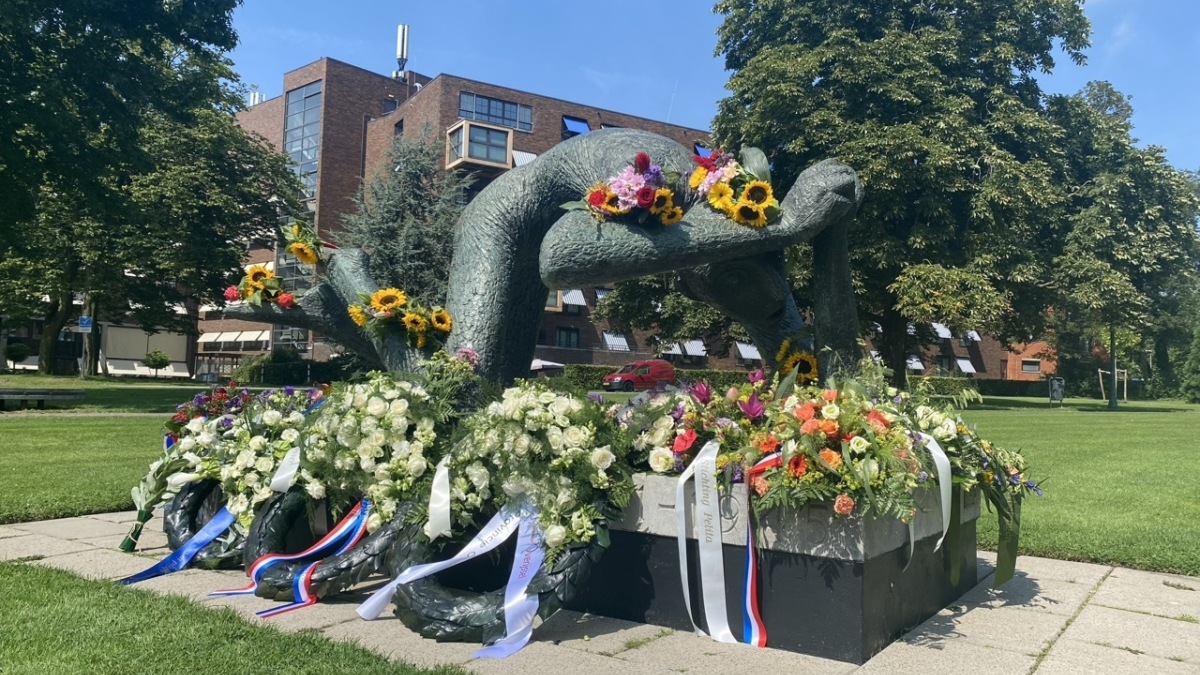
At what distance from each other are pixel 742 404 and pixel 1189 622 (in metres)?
2.47

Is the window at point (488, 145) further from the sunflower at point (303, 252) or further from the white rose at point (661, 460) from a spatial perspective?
the white rose at point (661, 460)

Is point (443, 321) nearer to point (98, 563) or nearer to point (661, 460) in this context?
point (661, 460)

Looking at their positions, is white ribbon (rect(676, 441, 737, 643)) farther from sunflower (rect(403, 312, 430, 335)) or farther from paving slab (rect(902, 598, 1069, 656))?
sunflower (rect(403, 312, 430, 335))

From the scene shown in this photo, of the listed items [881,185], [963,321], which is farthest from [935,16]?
[963,321]

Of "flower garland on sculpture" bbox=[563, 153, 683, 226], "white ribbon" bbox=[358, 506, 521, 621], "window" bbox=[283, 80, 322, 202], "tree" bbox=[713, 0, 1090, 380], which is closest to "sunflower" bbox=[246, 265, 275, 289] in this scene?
"flower garland on sculpture" bbox=[563, 153, 683, 226]

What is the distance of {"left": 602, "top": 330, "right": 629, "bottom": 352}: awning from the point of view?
44531mm

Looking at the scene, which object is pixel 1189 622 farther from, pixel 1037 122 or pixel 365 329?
pixel 1037 122

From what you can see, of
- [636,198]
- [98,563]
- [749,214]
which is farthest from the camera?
[98,563]

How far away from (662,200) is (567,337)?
39.2m

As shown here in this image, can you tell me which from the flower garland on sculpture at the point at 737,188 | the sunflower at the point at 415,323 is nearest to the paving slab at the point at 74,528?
the sunflower at the point at 415,323

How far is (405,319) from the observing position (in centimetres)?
489

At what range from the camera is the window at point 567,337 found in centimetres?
4300

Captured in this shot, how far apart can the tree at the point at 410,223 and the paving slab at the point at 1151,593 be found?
69.2ft

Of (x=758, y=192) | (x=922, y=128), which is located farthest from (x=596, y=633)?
(x=922, y=128)
